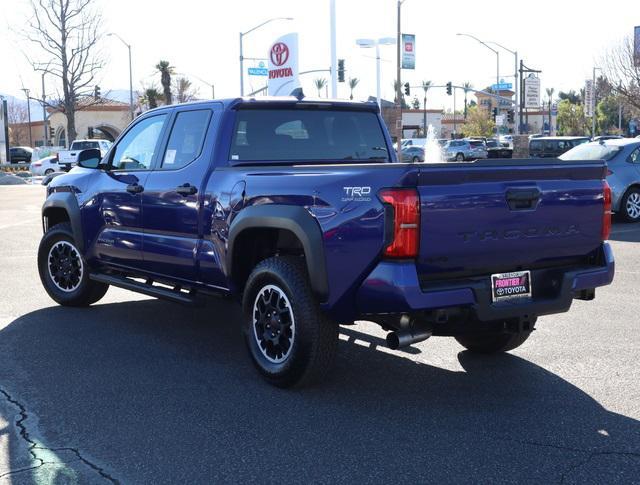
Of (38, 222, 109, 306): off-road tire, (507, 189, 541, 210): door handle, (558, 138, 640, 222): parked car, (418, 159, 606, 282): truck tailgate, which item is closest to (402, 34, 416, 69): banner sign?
(558, 138, 640, 222): parked car

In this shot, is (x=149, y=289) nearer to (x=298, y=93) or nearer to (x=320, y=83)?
(x=298, y=93)

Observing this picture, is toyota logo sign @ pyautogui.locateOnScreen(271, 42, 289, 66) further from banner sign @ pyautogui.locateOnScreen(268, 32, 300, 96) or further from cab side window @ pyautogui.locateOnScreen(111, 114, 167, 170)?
cab side window @ pyautogui.locateOnScreen(111, 114, 167, 170)

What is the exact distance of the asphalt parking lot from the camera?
3922 millimetres

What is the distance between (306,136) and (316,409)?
245 cm

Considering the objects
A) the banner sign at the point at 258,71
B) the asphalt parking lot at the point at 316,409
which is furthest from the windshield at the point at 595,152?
the banner sign at the point at 258,71

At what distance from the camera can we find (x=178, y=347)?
6.37 m

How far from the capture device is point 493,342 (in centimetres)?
593

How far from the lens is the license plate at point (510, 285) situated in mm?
4672

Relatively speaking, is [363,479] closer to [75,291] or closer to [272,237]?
[272,237]

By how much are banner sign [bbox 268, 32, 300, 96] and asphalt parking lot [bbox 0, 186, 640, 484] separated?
24.7 metres

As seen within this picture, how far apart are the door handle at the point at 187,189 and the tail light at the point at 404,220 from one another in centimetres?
199

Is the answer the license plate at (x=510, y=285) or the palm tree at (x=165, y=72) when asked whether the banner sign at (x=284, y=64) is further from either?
the palm tree at (x=165, y=72)

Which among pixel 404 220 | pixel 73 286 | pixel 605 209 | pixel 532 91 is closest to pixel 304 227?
pixel 404 220

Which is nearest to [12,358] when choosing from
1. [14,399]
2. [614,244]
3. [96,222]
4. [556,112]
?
[14,399]
